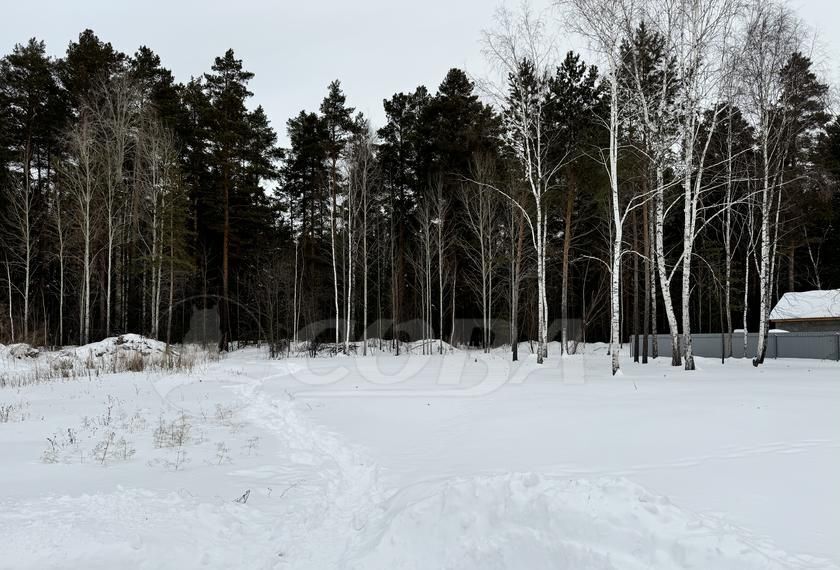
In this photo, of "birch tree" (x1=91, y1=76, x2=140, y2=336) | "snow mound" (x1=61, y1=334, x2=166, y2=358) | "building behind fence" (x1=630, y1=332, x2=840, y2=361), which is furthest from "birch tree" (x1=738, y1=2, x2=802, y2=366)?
"birch tree" (x1=91, y1=76, x2=140, y2=336)

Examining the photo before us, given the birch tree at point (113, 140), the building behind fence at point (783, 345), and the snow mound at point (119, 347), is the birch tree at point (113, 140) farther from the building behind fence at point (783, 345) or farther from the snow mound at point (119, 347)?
the building behind fence at point (783, 345)

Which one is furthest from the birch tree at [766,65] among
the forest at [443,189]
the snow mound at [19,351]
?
the snow mound at [19,351]

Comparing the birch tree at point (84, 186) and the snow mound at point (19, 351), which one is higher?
the birch tree at point (84, 186)

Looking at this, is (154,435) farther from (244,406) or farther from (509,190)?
(509,190)

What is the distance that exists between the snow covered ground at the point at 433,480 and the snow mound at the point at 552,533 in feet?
0.05

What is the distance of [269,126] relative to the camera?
3353 centimetres

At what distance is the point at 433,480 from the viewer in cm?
525

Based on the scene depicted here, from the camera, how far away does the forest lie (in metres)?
15.9

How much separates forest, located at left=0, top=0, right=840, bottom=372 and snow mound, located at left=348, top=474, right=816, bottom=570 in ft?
37.2

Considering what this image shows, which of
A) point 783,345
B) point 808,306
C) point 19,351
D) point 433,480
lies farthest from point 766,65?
point 19,351

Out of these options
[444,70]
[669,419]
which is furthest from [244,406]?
[444,70]

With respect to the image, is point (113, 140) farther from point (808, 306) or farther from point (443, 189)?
point (808, 306)

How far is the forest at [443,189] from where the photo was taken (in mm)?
15891

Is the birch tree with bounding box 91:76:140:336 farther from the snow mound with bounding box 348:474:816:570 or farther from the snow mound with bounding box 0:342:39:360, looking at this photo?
the snow mound with bounding box 348:474:816:570
